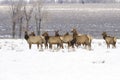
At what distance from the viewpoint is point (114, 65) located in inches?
535

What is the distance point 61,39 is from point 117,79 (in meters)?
10.4

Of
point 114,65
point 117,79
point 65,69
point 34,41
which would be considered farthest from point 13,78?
point 34,41

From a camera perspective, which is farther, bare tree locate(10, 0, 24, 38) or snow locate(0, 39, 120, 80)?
bare tree locate(10, 0, 24, 38)

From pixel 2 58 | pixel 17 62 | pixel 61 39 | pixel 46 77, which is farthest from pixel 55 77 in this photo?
pixel 61 39

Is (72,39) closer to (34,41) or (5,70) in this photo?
(34,41)

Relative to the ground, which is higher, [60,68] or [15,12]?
[60,68]

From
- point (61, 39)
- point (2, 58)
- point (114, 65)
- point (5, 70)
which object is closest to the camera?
point (5, 70)

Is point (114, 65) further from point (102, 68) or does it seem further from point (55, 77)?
point (55, 77)

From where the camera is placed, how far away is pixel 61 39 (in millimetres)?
21516

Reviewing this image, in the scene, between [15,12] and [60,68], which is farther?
[15,12]

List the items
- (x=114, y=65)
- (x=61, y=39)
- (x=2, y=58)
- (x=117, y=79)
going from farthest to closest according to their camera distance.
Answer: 1. (x=61, y=39)
2. (x=2, y=58)
3. (x=114, y=65)
4. (x=117, y=79)

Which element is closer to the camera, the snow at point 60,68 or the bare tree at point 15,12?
the snow at point 60,68

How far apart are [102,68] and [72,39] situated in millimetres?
8708

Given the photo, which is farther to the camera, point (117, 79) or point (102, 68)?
point (102, 68)
